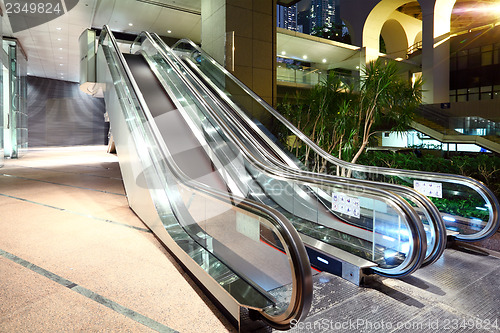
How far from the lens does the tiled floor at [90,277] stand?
202 cm

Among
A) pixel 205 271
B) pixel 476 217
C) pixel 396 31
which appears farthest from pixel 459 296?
pixel 396 31

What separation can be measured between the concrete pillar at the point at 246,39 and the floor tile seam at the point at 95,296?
6644mm

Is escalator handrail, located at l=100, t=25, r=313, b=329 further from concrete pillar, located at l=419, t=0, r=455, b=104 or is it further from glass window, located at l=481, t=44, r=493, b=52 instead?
glass window, located at l=481, t=44, r=493, b=52

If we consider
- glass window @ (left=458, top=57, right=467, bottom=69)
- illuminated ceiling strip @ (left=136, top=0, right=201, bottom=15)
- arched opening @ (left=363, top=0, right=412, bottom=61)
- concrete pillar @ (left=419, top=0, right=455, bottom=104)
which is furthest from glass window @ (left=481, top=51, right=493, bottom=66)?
illuminated ceiling strip @ (left=136, top=0, right=201, bottom=15)

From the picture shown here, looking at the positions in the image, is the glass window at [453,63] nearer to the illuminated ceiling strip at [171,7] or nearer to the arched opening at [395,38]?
the arched opening at [395,38]

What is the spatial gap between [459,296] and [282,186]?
84.6 inches

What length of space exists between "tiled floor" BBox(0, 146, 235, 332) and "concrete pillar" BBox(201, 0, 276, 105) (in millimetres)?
5242

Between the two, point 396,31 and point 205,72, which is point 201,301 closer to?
point 205,72

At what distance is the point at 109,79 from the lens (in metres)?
7.22

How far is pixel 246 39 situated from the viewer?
854 centimetres

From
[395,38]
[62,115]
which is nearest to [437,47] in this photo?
[395,38]

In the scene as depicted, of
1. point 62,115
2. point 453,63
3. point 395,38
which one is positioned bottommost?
point 62,115

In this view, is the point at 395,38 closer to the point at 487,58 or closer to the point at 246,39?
the point at 487,58

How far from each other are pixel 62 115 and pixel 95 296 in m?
24.4
